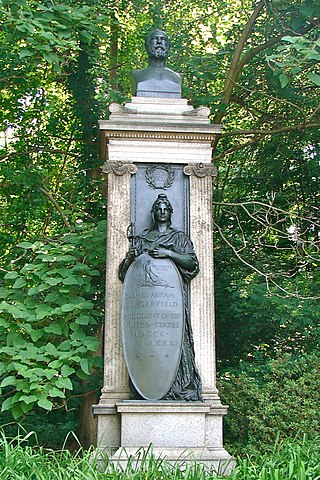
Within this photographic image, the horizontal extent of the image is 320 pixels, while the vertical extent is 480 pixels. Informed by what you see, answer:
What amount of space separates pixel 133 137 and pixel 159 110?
1.72 feet

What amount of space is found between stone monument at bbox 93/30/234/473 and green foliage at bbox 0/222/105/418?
29.9 inches

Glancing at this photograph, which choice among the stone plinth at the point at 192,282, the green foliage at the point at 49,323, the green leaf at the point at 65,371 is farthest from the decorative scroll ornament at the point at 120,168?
the green leaf at the point at 65,371

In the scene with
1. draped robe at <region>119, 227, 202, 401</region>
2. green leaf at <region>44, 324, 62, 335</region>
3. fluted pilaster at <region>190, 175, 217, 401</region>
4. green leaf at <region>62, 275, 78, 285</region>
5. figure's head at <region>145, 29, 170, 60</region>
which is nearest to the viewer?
draped robe at <region>119, 227, 202, 401</region>

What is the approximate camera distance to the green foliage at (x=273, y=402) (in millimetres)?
8633

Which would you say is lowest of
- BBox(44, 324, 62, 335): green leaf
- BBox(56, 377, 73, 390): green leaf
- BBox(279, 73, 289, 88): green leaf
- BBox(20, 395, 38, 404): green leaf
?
BBox(20, 395, 38, 404): green leaf

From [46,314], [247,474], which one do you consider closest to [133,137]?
[46,314]

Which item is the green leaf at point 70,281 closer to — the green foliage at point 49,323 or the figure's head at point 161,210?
the green foliage at point 49,323

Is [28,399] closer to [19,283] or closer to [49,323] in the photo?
[49,323]

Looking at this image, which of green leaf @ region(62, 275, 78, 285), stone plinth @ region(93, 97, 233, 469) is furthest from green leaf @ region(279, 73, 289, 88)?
green leaf @ region(62, 275, 78, 285)

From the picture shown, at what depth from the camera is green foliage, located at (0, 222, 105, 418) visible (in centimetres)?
774

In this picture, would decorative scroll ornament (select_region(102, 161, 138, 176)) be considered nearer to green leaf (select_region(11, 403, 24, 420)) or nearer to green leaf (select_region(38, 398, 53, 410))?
green leaf (select_region(38, 398, 53, 410))

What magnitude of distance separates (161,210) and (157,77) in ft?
6.44

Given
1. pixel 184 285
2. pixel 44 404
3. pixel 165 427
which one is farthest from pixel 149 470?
pixel 184 285

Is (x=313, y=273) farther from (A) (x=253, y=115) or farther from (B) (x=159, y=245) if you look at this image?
(B) (x=159, y=245)
